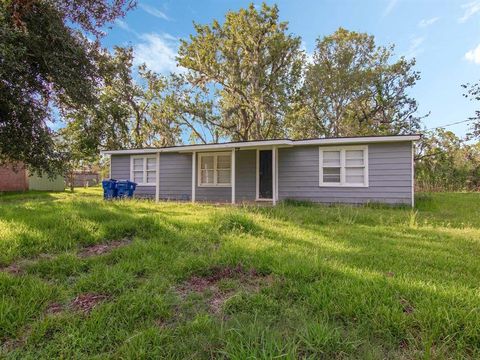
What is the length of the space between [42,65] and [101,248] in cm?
551

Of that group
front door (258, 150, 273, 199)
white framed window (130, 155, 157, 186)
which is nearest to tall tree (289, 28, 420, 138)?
front door (258, 150, 273, 199)

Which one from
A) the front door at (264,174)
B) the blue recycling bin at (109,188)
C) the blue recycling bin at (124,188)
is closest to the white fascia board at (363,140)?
the front door at (264,174)

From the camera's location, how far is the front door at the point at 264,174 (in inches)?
479

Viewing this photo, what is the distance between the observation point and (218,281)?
294 centimetres

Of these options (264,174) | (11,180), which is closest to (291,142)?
(264,174)

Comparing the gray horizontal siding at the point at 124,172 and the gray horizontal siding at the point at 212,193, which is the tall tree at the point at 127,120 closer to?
the gray horizontal siding at the point at 124,172

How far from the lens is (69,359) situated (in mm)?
1793

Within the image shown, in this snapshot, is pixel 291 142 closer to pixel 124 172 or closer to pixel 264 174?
pixel 264 174

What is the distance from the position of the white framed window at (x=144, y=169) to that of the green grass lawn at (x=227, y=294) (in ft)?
30.3

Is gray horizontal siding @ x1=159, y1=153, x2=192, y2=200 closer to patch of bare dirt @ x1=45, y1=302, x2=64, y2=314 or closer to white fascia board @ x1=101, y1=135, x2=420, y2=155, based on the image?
white fascia board @ x1=101, y1=135, x2=420, y2=155

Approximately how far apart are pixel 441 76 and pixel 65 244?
1977 cm

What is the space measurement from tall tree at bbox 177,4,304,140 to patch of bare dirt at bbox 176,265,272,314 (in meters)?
16.9

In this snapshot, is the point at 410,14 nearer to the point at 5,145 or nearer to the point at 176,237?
the point at 176,237

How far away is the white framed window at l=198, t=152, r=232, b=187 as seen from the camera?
42.6 feet
